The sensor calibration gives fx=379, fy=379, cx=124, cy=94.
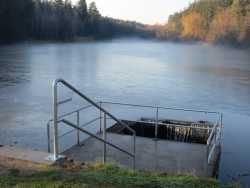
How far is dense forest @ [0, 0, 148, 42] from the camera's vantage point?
2554 inches

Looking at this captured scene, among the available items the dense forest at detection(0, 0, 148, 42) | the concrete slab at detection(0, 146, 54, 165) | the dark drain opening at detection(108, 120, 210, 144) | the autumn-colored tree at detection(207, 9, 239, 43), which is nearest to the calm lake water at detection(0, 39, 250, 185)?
the dark drain opening at detection(108, 120, 210, 144)

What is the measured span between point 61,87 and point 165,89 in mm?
5856

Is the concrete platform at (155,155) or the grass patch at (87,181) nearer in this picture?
the grass patch at (87,181)

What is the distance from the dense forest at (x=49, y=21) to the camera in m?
64.9

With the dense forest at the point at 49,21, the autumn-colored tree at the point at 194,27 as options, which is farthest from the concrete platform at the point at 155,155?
the autumn-colored tree at the point at 194,27

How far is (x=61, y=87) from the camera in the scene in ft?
67.6

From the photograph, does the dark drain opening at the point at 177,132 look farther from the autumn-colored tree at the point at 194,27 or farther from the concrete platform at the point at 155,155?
the autumn-colored tree at the point at 194,27

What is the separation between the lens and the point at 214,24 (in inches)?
3661

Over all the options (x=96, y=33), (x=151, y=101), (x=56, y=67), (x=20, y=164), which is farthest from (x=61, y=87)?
(x=96, y=33)

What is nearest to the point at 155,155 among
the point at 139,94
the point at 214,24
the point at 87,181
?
the point at 87,181

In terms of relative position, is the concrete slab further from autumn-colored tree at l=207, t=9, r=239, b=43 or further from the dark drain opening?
autumn-colored tree at l=207, t=9, r=239, b=43

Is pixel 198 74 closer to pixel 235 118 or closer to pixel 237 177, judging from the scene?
pixel 235 118

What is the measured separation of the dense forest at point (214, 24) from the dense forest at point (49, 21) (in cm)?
2194

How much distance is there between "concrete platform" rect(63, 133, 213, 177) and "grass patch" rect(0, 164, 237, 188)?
293 centimetres
